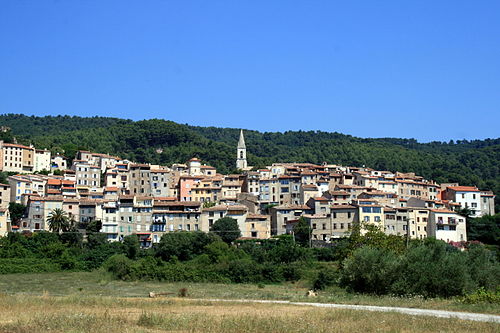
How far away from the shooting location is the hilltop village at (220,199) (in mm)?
86812

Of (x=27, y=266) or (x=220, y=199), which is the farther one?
(x=220, y=199)

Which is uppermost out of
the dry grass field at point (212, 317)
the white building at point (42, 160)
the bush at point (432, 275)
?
the white building at point (42, 160)

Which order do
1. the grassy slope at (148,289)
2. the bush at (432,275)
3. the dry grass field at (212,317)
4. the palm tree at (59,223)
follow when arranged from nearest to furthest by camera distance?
1. the dry grass field at (212,317)
2. the grassy slope at (148,289)
3. the bush at (432,275)
4. the palm tree at (59,223)

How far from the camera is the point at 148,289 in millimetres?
54750

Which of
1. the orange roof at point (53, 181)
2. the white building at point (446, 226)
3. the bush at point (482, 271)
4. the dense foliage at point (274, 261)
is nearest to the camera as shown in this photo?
the dense foliage at point (274, 261)

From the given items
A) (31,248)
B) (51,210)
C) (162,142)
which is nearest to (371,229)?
(31,248)

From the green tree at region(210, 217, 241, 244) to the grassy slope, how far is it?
19242 millimetres

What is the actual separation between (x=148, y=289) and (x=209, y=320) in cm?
2856

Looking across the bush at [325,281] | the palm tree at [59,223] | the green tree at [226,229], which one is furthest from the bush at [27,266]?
→ the bush at [325,281]

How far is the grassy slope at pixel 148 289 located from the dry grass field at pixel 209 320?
21.2 feet

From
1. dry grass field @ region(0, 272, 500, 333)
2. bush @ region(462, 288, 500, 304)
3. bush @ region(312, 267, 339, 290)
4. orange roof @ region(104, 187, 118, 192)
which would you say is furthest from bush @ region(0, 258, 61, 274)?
bush @ region(462, 288, 500, 304)

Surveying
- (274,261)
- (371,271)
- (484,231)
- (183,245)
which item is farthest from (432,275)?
(484,231)

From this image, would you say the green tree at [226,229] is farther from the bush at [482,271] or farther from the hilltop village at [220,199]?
the bush at [482,271]

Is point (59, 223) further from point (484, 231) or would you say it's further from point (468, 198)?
point (468, 198)
